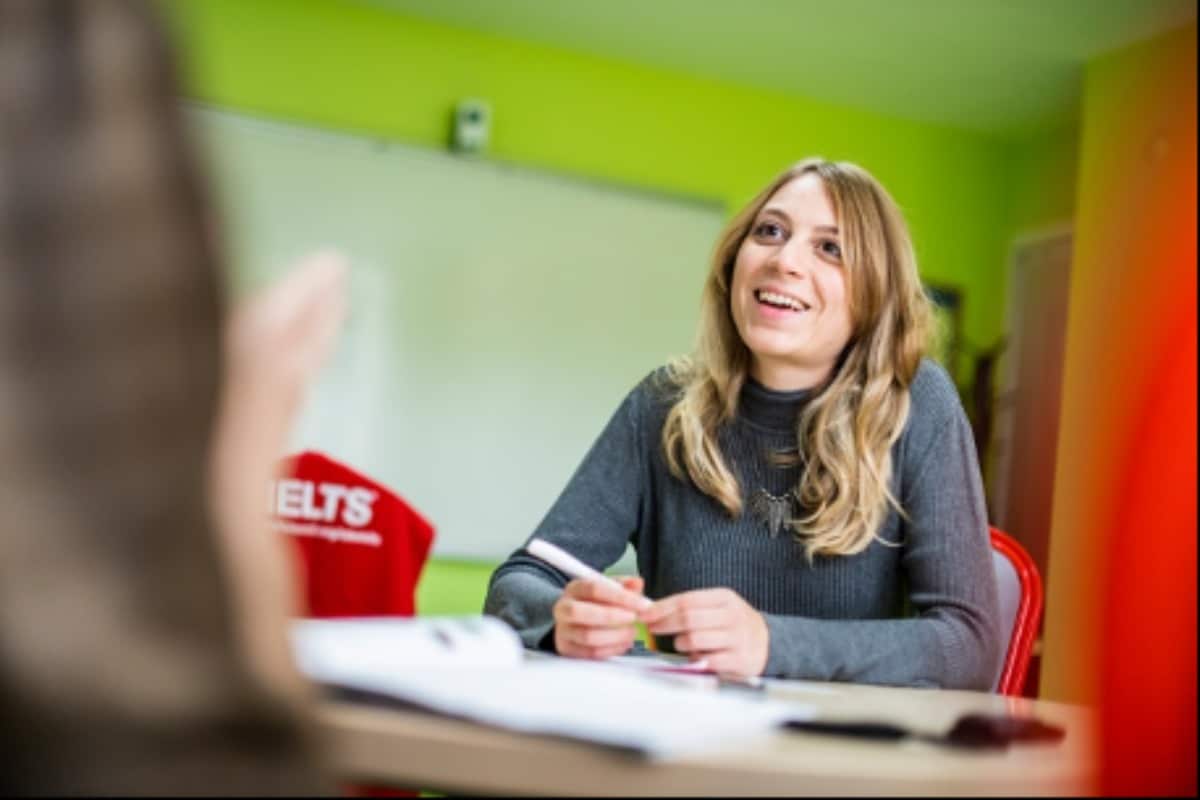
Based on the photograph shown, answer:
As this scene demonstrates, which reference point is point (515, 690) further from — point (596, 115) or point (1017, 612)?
point (596, 115)

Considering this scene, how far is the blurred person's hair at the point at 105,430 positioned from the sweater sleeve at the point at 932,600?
1006mm

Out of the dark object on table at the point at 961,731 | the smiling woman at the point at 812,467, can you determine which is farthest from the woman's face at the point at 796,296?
the dark object on table at the point at 961,731

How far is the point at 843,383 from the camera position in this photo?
179 cm

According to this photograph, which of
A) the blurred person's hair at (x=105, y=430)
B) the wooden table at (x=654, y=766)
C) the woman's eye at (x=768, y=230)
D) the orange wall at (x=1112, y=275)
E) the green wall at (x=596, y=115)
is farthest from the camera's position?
the green wall at (x=596, y=115)

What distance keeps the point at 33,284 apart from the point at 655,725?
1.40ft

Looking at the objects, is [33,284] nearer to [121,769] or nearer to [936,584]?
[121,769]

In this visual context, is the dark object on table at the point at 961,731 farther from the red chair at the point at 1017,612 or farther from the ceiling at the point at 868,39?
the ceiling at the point at 868,39

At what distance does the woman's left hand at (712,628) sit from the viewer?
4.01 feet

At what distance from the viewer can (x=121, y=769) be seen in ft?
1.14

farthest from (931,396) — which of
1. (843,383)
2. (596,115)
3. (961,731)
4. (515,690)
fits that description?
(596,115)

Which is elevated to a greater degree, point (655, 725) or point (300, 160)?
point (300, 160)

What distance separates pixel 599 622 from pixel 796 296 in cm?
72

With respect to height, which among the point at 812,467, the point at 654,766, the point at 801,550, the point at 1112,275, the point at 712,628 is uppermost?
the point at 1112,275

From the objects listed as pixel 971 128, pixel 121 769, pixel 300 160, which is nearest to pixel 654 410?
pixel 121 769
